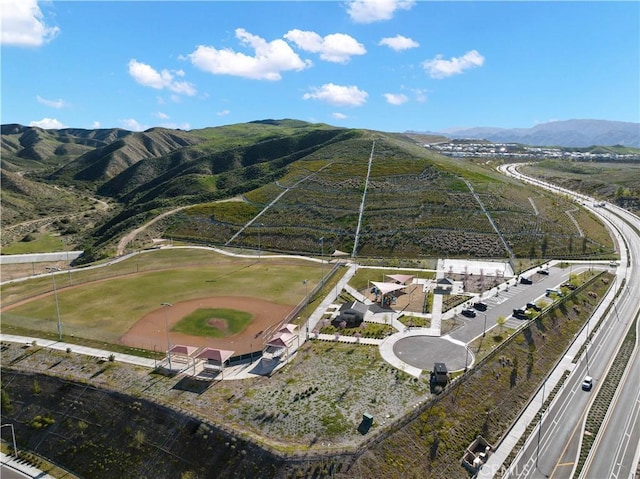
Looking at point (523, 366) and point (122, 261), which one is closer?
point (523, 366)

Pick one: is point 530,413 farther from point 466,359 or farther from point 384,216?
point 384,216

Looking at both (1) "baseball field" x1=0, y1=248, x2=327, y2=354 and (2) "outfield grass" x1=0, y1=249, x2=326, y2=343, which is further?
Answer: (2) "outfield grass" x1=0, y1=249, x2=326, y2=343

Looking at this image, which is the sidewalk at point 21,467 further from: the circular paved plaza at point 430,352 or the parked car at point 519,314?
the parked car at point 519,314

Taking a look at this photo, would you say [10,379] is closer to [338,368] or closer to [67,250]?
[338,368]

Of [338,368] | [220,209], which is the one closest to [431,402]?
[338,368]

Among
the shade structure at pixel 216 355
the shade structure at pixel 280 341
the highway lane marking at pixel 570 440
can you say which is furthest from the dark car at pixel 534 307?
the shade structure at pixel 216 355

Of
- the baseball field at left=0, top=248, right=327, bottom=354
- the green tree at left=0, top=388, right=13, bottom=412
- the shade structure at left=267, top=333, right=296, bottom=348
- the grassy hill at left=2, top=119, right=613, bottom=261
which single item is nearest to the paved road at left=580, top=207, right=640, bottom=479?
the shade structure at left=267, top=333, right=296, bottom=348

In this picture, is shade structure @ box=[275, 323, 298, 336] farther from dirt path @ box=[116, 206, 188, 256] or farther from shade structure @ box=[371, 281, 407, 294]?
dirt path @ box=[116, 206, 188, 256]
